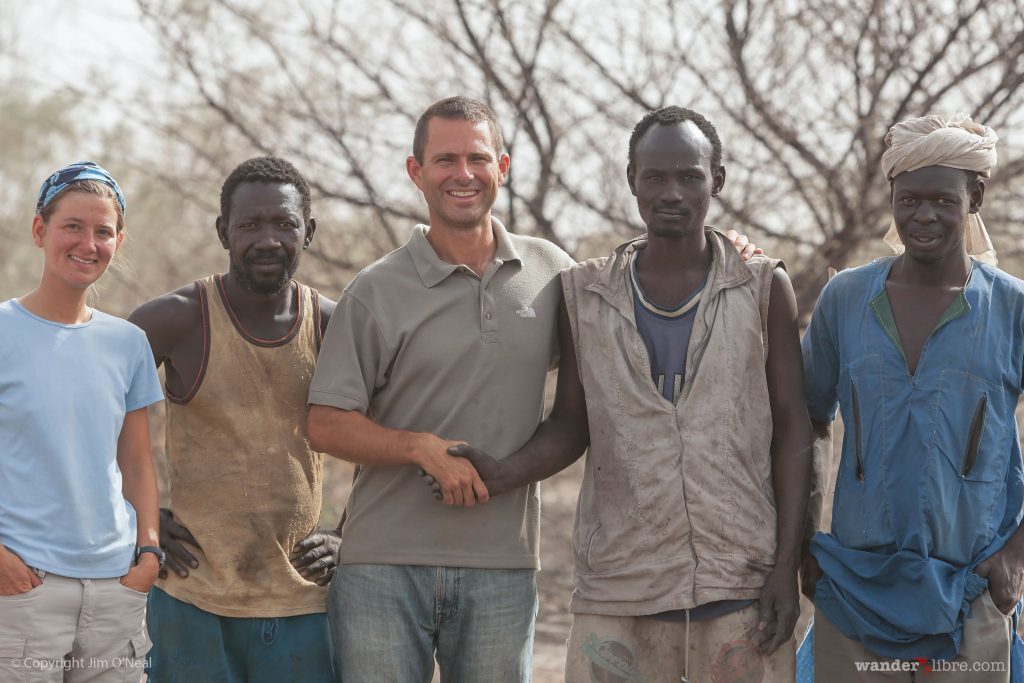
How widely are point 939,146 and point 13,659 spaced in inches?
111

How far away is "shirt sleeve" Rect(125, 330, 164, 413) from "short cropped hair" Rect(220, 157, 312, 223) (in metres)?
0.52

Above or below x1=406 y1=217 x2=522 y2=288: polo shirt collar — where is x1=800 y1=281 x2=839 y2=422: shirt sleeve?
below

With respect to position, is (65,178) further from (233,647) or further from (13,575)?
(233,647)

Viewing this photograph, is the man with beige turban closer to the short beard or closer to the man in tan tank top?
the man in tan tank top

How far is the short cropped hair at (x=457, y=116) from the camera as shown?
3.77 metres

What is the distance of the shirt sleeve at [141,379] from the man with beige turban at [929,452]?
1.94 metres

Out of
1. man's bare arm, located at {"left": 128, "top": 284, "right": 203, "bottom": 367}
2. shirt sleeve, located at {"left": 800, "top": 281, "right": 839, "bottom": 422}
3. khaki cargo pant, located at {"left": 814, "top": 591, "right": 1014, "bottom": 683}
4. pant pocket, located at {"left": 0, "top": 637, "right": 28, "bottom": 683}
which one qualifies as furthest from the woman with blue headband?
khaki cargo pant, located at {"left": 814, "top": 591, "right": 1014, "bottom": 683}

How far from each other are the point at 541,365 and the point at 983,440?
1.24 m

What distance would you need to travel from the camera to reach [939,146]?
3.45m

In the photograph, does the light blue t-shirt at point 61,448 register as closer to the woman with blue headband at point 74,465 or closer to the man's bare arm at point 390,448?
the woman with blue headband at point 74,465

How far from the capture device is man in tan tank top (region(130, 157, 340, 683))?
372 centimetres

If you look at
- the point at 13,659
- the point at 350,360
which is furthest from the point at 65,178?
the point at 13,659

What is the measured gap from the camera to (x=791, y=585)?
336cm

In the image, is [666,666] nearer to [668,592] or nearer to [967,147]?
[668,592]
